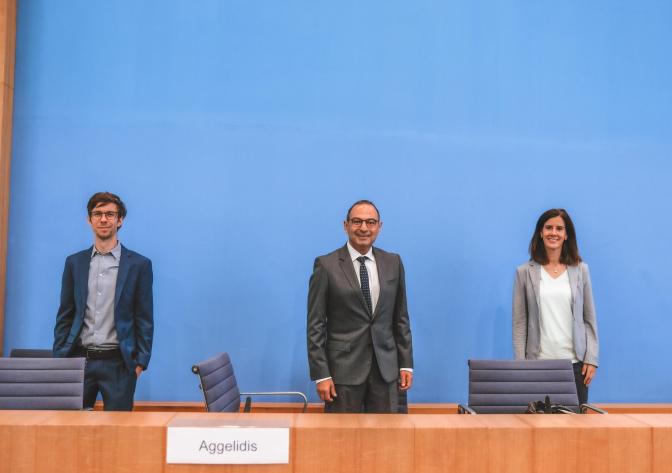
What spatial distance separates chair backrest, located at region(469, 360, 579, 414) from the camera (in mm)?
2383

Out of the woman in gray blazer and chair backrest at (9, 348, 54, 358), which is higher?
the woman in gray blazer

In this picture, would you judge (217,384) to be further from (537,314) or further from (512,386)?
(537,314)

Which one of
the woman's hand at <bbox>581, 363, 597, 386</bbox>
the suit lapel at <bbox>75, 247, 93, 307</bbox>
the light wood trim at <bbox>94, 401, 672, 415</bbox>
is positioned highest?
the suit lapel at <bbox>75, 247, 93, 307</bbox>

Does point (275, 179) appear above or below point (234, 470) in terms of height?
above

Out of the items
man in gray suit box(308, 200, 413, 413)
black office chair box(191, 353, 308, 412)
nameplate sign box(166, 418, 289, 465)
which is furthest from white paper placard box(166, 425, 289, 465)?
man in gray suit box(308, 200, 413, 413)

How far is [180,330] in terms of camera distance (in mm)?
3279

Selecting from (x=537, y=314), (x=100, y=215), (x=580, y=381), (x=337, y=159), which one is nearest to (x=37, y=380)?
(x=100, y=215)

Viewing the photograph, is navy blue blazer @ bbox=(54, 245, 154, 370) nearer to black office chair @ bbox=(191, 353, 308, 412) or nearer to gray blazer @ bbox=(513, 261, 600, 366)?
black office chair @ bbox=(191, 353, 308, 412)

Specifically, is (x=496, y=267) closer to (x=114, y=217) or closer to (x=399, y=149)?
(x=399, y=149)

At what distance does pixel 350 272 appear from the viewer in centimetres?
248

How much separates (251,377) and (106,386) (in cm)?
94

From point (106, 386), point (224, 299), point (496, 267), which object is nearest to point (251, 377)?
point (224, 299)

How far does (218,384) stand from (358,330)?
626 mm

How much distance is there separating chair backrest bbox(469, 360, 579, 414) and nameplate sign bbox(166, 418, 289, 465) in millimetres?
1456
